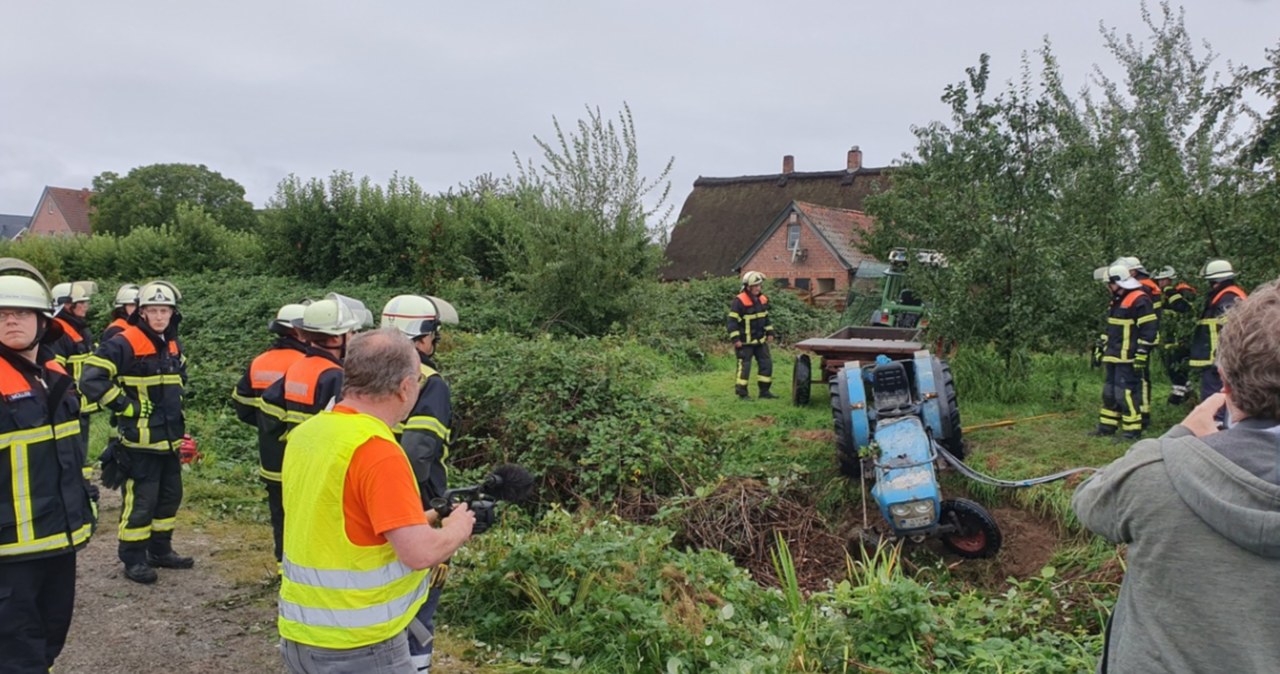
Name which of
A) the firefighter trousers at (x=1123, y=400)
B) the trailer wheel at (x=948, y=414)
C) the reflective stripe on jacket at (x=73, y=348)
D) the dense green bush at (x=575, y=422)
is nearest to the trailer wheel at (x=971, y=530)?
the trailer wheel at (x=948, y=414)

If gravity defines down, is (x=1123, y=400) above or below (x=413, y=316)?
below

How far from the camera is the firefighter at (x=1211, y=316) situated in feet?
26.0

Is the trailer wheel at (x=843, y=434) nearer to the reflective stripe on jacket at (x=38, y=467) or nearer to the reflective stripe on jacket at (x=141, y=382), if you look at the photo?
the reflective stripe on jacket at (x=141, y=382)

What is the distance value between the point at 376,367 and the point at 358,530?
1.63 feet

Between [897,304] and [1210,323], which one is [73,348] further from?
[897,304]

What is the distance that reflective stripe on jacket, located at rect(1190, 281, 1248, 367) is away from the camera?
7918 mm

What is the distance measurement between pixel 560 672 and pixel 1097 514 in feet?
9.16

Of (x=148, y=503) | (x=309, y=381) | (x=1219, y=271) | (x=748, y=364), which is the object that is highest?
(x=1219, y=271)

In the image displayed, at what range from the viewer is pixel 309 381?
4.54 meters


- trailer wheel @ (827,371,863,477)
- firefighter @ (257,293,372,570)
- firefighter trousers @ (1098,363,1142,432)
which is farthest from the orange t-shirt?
firefighter trousers @ (1098,363,1142,432)

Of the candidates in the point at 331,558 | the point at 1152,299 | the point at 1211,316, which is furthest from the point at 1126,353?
the point at 331,558

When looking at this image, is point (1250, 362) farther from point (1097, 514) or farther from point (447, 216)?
point (447, 216)

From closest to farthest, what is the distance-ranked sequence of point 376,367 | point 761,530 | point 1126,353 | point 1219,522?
1. point 1219,522
2. point 376,367
3. point 761,530
4. point 1126,353

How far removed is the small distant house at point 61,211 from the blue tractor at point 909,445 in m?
71.7
